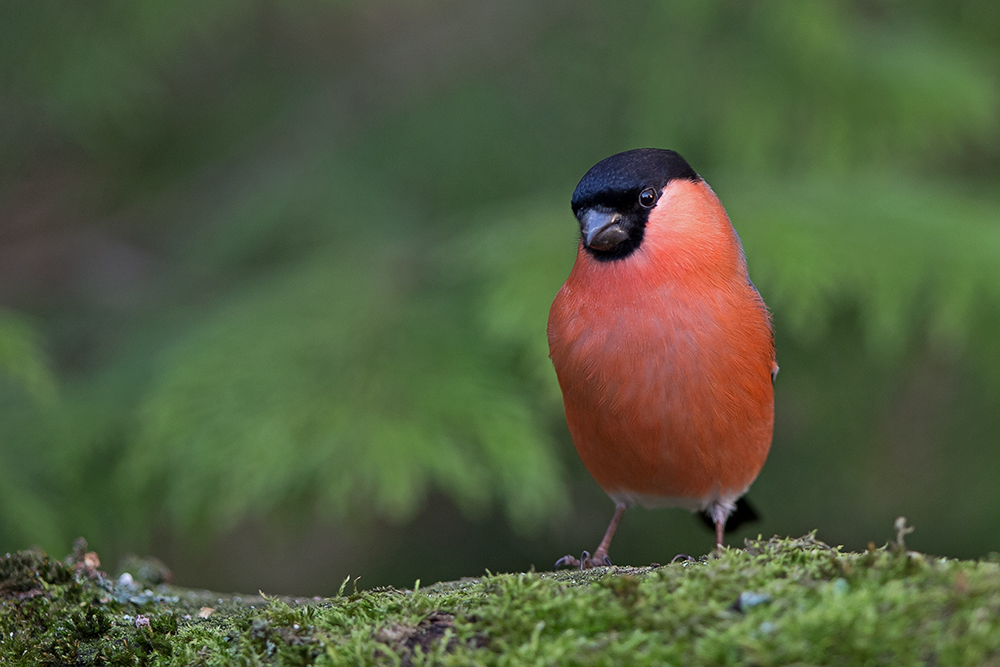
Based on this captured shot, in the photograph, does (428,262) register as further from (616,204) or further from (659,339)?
(659,339)

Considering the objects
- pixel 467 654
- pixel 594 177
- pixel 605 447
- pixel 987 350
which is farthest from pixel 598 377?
pixel 987 350

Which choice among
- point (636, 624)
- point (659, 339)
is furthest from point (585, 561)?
point (636, 624)

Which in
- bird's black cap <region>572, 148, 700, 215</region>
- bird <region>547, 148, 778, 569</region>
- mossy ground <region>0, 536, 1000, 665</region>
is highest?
bird's black cap <region>572, 148, 700, 215</region>

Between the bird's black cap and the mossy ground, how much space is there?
1.62 meters

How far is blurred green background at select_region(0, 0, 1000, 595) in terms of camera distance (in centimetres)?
470

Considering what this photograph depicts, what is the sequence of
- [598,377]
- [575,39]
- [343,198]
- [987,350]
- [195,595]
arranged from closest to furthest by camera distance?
[195,595] → [598,377] → [987,350] → [343,198] → [575,39]

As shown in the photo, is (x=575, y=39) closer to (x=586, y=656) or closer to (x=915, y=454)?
(x=915, y=454)

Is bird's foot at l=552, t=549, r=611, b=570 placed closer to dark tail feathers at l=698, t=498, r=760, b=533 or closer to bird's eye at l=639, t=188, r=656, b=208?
dark tail feathers at l=698, t=498, r=760, b=533

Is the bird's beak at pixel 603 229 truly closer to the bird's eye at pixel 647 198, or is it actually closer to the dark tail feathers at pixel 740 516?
the bird's eye at pixel 647 198

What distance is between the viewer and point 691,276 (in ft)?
12.1

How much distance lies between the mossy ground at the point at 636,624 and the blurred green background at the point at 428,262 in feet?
5.38

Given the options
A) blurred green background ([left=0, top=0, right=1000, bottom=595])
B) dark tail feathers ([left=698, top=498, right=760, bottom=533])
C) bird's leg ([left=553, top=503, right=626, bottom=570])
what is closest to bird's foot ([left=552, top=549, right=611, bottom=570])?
bird's leg ([left=553, top=503, right=626, bottom=570])

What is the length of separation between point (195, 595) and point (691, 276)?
215 cm

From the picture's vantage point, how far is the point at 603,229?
3725mm
